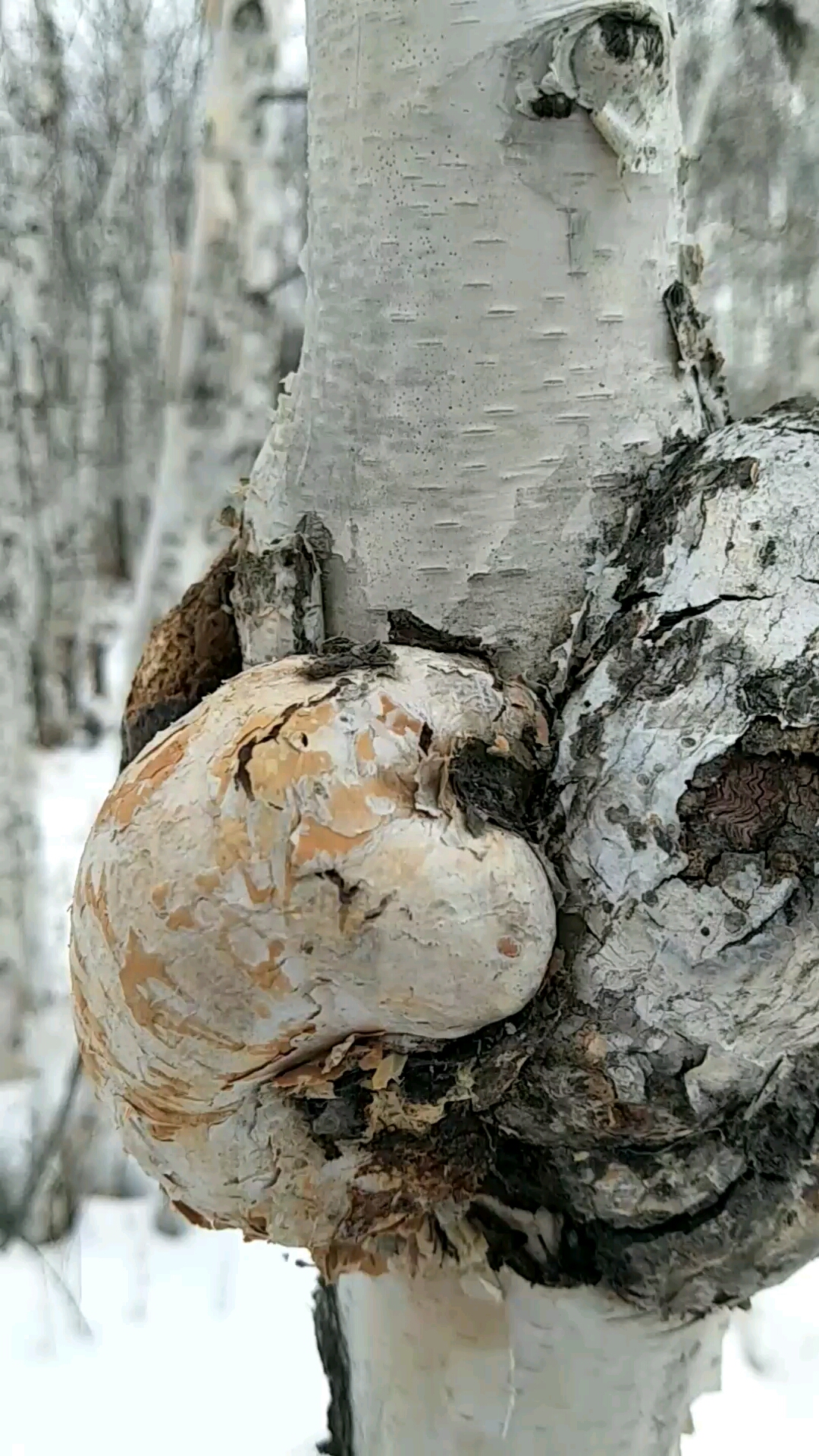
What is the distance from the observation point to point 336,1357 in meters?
0.82

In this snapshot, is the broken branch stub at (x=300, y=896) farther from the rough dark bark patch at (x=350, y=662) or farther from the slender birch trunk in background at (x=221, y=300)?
the slender birch trunk in background at (x=221, y=300)

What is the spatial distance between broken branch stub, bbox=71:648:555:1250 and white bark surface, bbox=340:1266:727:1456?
0.63ft

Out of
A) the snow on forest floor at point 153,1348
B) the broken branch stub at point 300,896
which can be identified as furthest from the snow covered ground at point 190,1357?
the broken branch stub at point 300,896

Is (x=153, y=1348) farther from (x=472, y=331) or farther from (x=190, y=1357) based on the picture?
(x=472, y=331)

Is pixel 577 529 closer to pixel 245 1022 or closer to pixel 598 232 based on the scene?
pixel 598 232

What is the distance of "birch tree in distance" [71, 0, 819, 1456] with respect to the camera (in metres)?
0.43

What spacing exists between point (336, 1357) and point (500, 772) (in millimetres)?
556

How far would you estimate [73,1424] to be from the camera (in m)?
1.60

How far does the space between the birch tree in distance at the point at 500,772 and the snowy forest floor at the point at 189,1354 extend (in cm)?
110

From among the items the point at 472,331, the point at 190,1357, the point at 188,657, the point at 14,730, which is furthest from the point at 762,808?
the point at 14,730

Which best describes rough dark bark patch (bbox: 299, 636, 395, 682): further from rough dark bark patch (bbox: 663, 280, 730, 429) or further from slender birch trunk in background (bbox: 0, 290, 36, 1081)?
slender birch trunk in background (bbox: 0, 290, 36, 1081)

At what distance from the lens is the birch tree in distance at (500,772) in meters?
0.43

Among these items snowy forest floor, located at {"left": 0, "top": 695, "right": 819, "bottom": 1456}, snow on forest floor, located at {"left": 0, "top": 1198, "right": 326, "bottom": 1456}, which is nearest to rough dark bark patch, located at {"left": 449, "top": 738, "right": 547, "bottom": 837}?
snow on forest floor, located at {"left": 0, "top": 1198, "right": 326, "bottom": 1456}

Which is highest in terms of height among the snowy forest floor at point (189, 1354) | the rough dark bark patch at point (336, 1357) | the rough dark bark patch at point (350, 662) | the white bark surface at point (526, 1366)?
the rough dark bark patch at point (350, 662)
